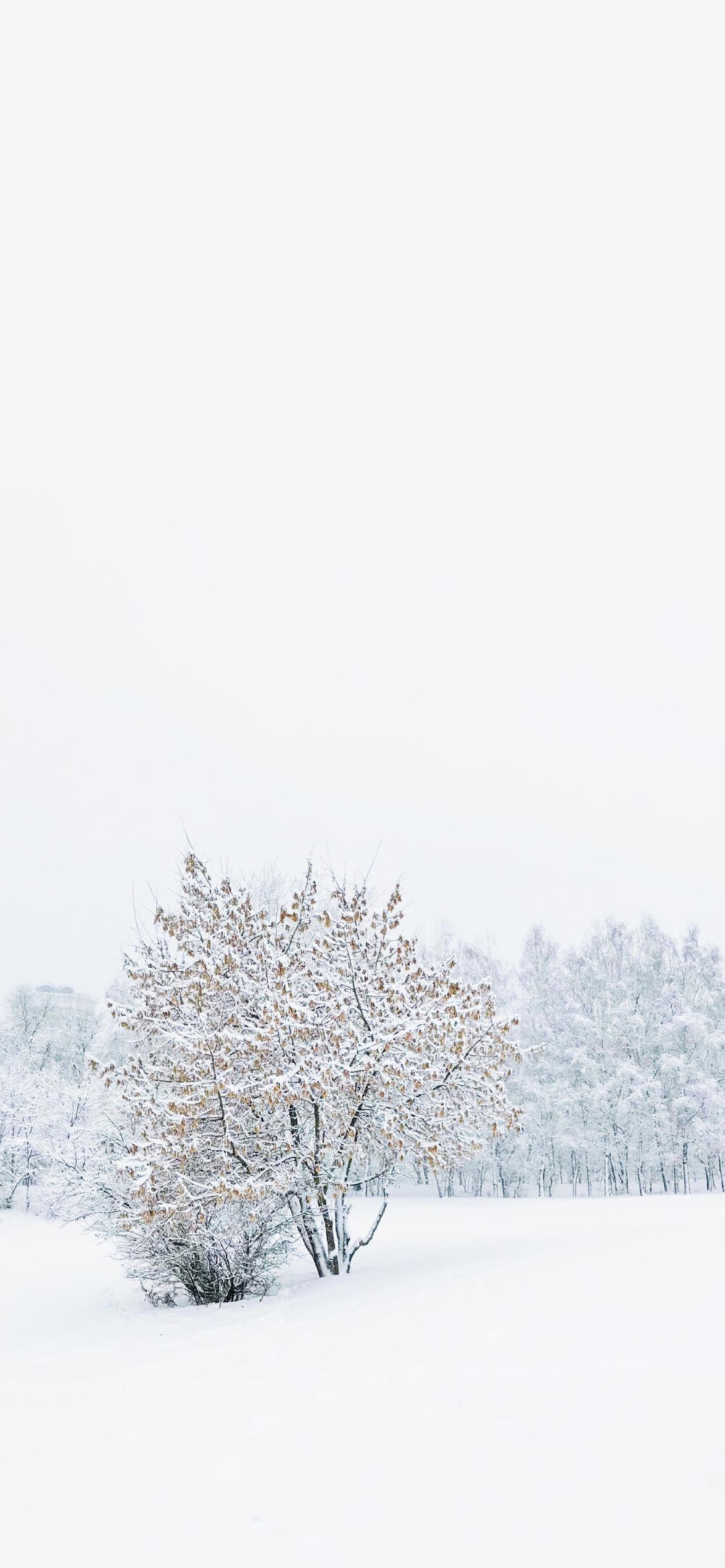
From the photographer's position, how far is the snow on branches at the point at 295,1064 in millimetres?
10117

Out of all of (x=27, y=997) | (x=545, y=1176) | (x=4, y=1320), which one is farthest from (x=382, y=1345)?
(x=27, y=997)

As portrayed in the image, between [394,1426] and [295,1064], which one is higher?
[295,1064]

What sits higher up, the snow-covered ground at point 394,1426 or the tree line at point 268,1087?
the tree line at point 268,1087

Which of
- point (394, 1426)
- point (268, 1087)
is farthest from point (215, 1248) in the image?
point (394, 1426)

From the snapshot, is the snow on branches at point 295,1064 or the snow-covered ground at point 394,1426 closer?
the snow-covered ground at point 394,1426

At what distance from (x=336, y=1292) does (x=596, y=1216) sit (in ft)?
28.1

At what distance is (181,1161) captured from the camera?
10.4 m

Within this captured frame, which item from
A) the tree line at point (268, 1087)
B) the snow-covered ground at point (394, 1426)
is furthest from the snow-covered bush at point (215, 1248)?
the snow-covered ground at point (394, 1426)

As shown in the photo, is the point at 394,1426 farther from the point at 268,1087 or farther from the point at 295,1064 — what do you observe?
the point at 295,1064

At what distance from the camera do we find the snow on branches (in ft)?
33.2

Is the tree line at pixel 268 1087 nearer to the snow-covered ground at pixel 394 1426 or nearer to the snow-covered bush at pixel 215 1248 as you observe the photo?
the snow-covered bush at pixel 215 1248

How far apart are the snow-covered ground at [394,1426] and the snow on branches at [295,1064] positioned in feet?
4.74

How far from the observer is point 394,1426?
16.3 feet

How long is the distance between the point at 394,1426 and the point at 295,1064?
5.43 metres
